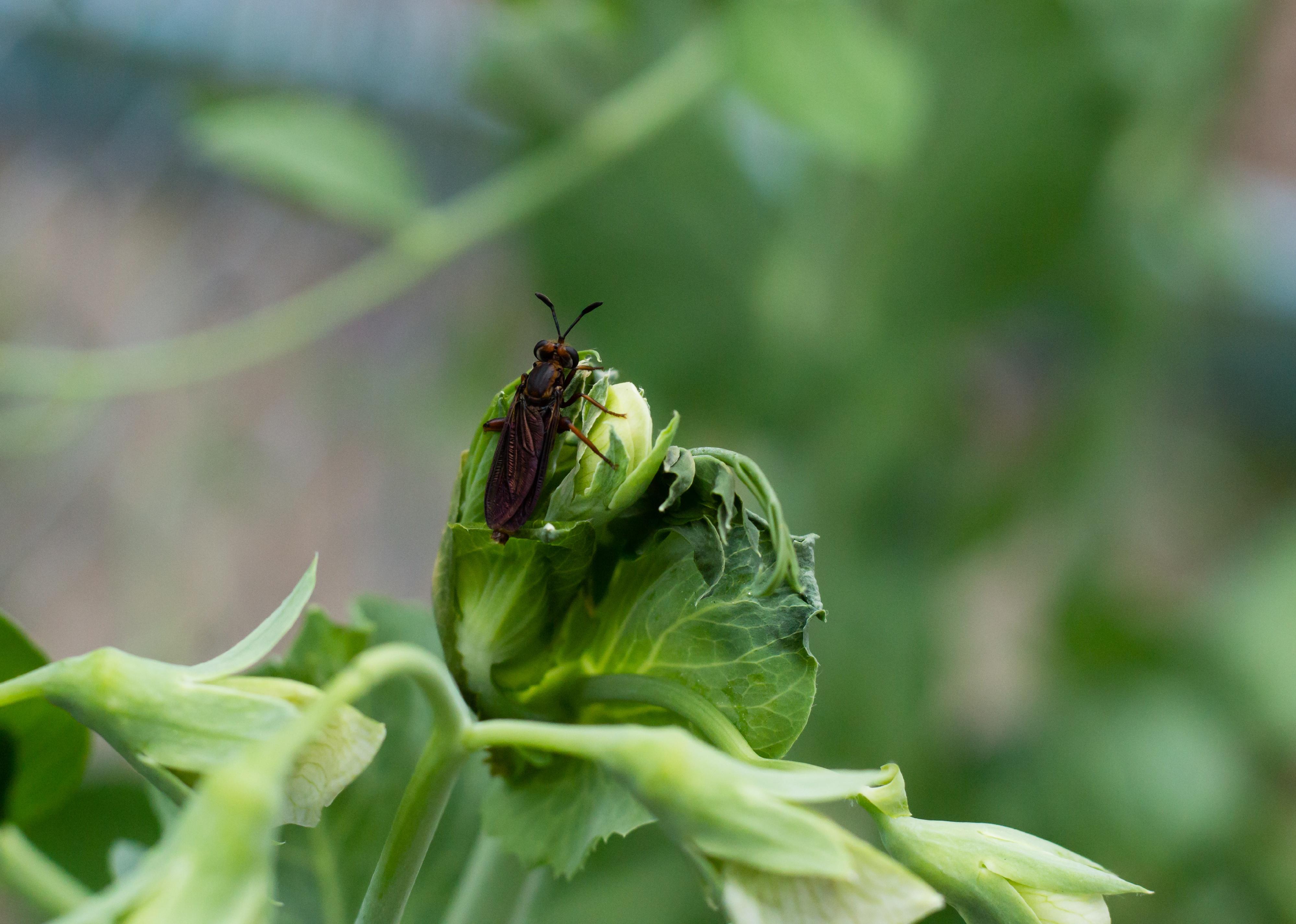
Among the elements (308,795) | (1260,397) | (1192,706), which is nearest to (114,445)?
(308,795)

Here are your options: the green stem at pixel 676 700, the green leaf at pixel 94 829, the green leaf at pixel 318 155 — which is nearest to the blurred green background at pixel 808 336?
the green leaf at pixel 318 155

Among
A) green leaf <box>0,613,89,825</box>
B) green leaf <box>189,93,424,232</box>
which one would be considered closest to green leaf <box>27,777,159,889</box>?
green leaf <box>0,613,89,825</box>

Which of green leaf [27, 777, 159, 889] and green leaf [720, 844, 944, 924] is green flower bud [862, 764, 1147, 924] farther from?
green leaf [27, 777, 159, 889]

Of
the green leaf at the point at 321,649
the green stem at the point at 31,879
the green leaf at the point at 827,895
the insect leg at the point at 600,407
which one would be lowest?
the green stem at the point at 31,879

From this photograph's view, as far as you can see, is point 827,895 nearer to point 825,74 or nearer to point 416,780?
point 416,780

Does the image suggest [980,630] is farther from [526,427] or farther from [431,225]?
[526,427]

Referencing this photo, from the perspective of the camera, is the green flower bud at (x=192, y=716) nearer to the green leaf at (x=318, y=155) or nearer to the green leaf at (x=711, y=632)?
the green leaf at (x=711, y=632)
